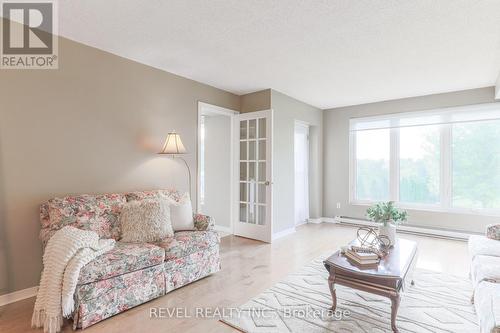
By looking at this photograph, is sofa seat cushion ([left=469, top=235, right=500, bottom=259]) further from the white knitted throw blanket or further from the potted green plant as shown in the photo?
the white knitted throw blanket

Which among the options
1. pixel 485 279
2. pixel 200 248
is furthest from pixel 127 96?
pixel 485 279

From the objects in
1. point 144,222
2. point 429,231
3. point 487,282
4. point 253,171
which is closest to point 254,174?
point 253,171

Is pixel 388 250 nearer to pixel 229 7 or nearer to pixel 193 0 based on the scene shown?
pixel 229 7

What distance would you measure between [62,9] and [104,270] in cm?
226

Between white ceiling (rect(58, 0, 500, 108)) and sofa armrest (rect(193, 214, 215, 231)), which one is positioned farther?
sofa armrest (rect(193, 214, 215, 231))

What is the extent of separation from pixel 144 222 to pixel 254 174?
2.27 metres

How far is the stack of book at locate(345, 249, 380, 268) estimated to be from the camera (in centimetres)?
205

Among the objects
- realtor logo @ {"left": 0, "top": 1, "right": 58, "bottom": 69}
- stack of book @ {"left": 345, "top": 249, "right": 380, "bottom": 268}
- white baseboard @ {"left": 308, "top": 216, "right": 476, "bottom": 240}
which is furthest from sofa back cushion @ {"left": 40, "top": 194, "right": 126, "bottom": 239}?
white baseboard @ {"left": 308, "top": 216, "right": 476, "bottom": 240}

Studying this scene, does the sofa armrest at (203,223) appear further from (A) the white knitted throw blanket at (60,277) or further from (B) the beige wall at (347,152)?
(B) the beige wall at (347,152)

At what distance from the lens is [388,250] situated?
8.01 ft

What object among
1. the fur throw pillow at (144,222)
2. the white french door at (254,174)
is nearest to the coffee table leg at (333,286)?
the fur throw pillow at (144,222)

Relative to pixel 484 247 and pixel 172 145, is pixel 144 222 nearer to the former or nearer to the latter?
pixel 172 145

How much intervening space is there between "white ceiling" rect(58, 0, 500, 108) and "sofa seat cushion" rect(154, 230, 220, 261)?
2.11 metres

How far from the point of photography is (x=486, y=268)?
2.06m
